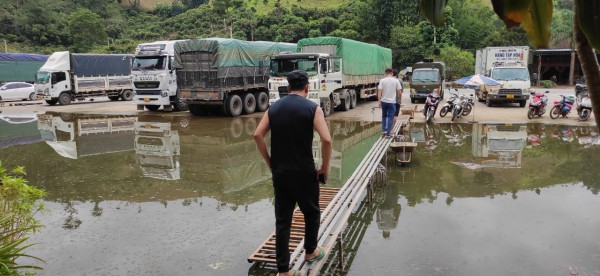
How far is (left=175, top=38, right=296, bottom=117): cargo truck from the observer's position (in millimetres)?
14953

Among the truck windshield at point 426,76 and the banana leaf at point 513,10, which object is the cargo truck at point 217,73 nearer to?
the truck windshield at point 426,76

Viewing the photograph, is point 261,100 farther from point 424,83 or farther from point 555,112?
point 555,112

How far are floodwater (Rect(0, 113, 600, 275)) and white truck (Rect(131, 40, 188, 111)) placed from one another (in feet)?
16.3

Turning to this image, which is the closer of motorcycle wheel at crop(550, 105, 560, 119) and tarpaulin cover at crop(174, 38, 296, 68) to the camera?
motorcycle wheel at crop(550, 105, 560, 119)

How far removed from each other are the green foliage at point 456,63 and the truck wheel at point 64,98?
27258 mm

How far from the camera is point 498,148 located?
9.71 m

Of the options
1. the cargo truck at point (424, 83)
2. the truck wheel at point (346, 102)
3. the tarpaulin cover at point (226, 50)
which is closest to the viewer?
the tarpaulin cover at point (226, 50)

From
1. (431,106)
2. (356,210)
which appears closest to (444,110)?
(431,106)

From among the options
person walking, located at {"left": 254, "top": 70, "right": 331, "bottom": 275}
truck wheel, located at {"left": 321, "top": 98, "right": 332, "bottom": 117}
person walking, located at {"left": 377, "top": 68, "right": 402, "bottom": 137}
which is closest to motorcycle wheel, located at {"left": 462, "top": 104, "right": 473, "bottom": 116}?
truck wheel, located at {"left": 321, "top": 98, "right": 332, "bottom": 117}

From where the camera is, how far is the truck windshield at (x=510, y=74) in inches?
674

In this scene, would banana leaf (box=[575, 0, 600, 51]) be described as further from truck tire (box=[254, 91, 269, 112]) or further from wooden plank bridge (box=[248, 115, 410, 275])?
truck tire (box=[254, 91, 269, 112])

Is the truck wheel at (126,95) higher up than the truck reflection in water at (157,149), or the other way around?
the truck wheel at (126,95)

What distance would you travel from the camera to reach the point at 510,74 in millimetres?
17266

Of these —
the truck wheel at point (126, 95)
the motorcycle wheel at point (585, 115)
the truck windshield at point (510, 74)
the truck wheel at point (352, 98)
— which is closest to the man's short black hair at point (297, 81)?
the motorcycle wheel at point (585, 115)
